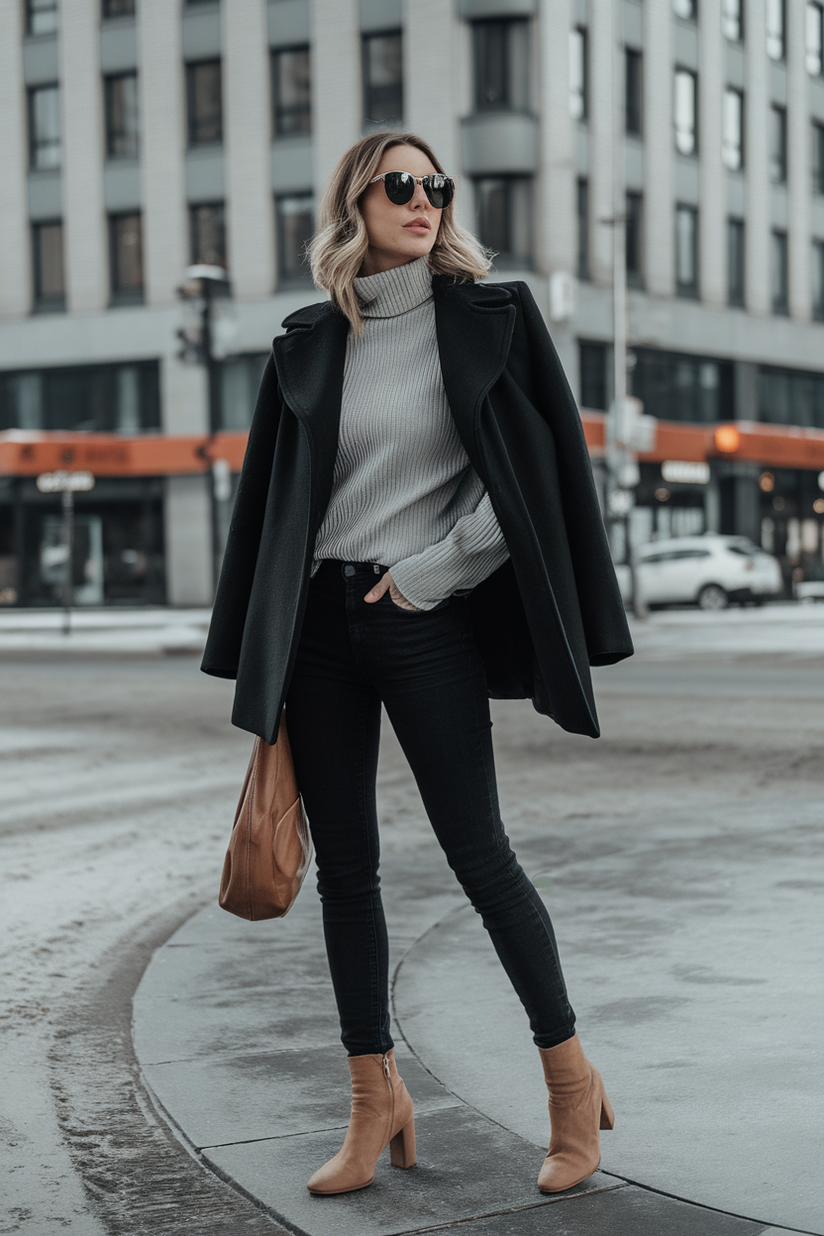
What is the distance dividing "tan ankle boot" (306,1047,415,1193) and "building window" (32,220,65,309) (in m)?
36.0

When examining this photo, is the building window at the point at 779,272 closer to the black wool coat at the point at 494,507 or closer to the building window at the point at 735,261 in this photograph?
the building window at the point at 735,261

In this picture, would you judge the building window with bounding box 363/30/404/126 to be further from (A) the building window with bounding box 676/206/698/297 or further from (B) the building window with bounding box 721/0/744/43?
(B) the building window with bounding box 721/0/744/43

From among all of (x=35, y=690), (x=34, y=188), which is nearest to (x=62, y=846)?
(x=35, y=690)

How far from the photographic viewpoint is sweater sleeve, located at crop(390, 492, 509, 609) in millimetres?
2852

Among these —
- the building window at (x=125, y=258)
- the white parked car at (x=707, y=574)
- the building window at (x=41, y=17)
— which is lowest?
the white parked car at (x=707, y=574)

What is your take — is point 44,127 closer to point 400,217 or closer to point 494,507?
point 400,217

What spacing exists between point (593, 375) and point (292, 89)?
936cm

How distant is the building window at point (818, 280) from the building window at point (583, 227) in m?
10.1

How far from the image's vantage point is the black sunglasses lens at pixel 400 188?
9.84ft

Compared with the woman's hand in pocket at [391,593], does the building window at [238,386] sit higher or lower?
higher

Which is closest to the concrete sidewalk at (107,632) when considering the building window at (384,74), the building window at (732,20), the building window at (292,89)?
the building window at (292,89)

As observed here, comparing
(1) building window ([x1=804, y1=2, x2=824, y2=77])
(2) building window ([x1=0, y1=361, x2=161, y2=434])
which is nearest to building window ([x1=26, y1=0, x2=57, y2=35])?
(2) building window ([x1=0, y1=361, x2=161, y2=434])

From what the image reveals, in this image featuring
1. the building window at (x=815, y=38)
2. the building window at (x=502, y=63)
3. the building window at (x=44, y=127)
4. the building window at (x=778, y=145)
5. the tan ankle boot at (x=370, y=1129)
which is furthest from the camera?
the building window at (x=815, y=38)

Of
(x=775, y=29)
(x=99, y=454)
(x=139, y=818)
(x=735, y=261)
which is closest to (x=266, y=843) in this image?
(x=139, y=818)
